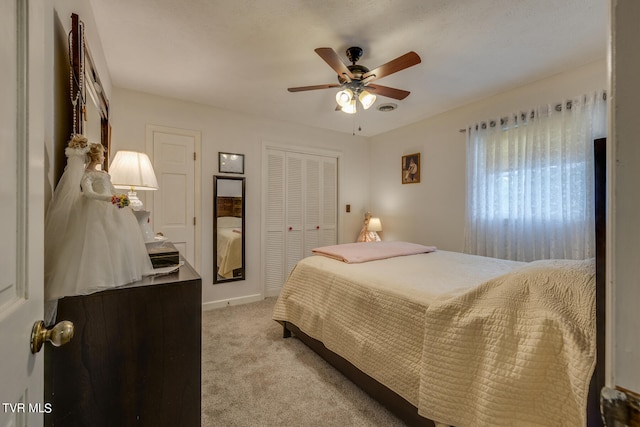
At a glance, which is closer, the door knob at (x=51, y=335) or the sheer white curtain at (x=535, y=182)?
the door knob at (x=51, y=335)

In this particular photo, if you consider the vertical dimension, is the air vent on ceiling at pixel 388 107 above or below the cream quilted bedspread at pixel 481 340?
above

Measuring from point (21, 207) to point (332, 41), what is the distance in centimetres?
198

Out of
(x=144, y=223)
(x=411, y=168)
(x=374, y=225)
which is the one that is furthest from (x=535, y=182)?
(x=144, y=223)

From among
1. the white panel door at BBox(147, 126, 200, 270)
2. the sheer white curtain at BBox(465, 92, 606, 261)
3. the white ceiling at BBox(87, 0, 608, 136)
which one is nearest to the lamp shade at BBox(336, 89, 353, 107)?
the white ceiling at BBox(87, 0, 608, 136)

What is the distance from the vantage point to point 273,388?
1796 mm

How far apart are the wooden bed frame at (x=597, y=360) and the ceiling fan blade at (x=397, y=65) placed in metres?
1.28

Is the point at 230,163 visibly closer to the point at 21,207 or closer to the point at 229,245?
the point at 229,245

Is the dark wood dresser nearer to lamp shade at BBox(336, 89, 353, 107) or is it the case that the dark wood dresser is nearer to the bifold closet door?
lamp shade at BBox(336, 89, 353, 107)

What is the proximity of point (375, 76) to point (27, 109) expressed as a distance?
1891 millimetres

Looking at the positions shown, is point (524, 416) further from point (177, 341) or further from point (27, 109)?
point (27, 109)

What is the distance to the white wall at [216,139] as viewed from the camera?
2799 millimetres

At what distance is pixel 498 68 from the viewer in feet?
7.70

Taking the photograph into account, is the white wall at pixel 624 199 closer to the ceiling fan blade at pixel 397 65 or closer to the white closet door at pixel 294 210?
the ceiling fan blade at pixel 397 65

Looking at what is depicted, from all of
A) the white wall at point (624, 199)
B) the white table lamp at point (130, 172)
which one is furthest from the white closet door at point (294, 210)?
the white wall at point (624, 199)
